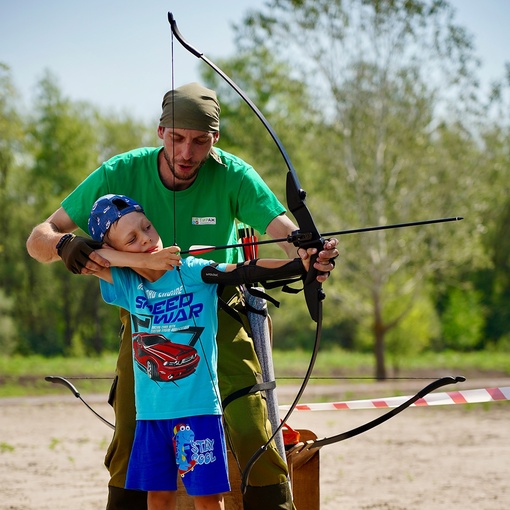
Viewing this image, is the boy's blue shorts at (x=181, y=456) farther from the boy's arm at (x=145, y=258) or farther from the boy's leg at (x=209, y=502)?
the boy's arm at (x=145, y=258)

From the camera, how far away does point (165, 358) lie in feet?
11.2

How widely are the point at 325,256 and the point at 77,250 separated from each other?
100 cm

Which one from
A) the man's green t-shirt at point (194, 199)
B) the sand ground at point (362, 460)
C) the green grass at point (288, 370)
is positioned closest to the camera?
the man's green t-shirt at point (194, 199)

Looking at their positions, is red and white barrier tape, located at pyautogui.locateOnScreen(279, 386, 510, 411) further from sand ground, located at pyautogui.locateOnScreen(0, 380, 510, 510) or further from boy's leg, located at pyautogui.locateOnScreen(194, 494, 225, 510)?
boy's leg, located at pyautogui.locateOnScreen(194, 494, 225, 510)

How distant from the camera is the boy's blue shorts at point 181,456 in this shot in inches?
130

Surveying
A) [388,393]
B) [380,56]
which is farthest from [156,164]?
[380,56]

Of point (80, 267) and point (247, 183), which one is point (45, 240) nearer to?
point (80, 267)

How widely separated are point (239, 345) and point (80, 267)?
2.39ft

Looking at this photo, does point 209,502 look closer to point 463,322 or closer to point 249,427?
point 249,427

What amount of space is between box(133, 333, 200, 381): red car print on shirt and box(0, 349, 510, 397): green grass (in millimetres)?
11475

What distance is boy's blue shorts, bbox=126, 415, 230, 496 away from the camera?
10.9ft

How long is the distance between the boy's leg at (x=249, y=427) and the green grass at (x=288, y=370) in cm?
1122

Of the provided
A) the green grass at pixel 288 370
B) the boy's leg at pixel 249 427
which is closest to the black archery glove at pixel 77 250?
the boy's leg at pixel 249 427

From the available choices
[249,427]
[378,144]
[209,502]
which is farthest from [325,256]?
[378,144]
